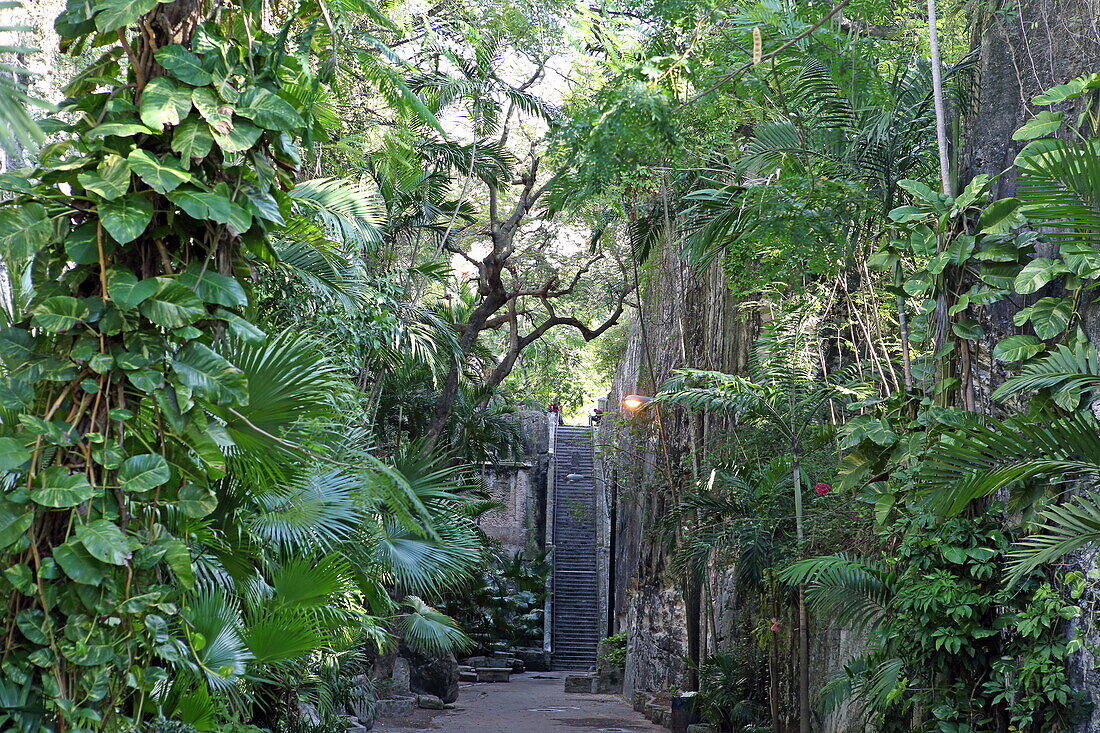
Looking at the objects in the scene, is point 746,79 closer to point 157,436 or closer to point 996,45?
point 996,45

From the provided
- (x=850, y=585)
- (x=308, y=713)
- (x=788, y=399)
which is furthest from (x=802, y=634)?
(x=308, y=713)

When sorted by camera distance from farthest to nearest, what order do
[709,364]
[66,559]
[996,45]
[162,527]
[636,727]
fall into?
[709,364] → [636,727] → [996,45] → [162,527] → [66,559]

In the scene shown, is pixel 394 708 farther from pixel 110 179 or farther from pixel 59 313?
pixel 110 179

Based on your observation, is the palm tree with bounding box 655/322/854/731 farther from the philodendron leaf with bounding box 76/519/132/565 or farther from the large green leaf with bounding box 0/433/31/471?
the large green leaf with bounding box 0/433/31/471

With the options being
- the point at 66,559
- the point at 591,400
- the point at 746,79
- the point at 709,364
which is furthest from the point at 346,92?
the point at 591,400

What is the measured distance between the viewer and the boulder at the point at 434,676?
558 inches

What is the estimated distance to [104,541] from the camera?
2.33 metres

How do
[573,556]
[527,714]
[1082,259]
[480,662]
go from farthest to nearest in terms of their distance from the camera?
[573,556] < [480,662] < [527,714] < [1082,259]

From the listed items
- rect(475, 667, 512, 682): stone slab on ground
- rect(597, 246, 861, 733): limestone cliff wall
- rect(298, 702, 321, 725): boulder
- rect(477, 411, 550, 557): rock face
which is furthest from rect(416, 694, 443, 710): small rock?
rect(477, 411, 550, 557): rock face

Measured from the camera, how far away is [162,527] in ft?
8.21

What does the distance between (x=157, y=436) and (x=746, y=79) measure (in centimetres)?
434

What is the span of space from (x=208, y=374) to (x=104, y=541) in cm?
47

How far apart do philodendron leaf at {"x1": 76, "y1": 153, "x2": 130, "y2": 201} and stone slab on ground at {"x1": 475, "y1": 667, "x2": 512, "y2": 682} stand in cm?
1664

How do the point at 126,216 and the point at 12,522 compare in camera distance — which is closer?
the point at 12,522
